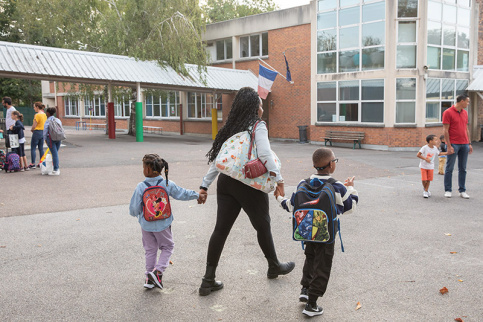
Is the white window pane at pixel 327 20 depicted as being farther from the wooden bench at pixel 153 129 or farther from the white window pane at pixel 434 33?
the wooden bench at pixel 153 129

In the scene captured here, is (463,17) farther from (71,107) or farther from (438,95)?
(71,107)

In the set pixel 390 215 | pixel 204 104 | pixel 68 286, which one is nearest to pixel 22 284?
pixel 68 286

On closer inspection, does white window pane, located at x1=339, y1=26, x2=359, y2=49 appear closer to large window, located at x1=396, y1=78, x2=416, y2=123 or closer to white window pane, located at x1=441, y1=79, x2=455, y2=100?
large window, located at x1=396, y1=78, x2=416, y2=123

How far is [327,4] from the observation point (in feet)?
Answer: 73.5

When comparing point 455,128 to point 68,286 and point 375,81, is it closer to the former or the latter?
point 68,286

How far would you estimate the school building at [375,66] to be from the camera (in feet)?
66.3

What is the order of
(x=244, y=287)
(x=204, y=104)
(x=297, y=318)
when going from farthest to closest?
(x=204, y=104) → (x=244, y=287) → (x=297, y=318)

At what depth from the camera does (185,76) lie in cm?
2436

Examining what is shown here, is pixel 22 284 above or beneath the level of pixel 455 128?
beneath

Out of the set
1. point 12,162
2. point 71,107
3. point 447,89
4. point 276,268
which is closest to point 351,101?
point 447,89

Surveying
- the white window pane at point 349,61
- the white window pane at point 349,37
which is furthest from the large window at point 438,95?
the white window pane at point 349,37

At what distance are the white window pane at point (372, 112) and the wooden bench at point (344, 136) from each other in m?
0.77

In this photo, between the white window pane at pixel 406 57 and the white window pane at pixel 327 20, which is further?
the white window pane at pixel 327 20

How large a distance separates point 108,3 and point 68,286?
1022 inches
